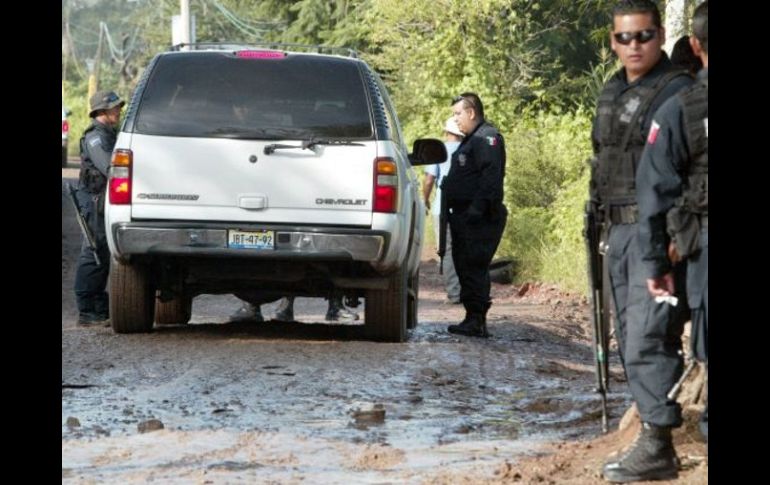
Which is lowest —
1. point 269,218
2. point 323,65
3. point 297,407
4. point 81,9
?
point 297,407

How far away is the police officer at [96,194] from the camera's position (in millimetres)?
13094

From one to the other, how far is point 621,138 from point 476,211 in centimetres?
559

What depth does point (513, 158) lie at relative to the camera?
21.7 m

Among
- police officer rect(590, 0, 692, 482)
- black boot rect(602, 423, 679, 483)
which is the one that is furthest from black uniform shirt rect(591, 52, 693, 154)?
black boot rect(602, 423, 679, 483)

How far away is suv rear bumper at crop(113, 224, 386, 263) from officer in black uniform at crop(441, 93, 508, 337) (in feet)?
6.58

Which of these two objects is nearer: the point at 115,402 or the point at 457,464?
the point at 457,464

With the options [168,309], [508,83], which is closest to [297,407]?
[168,309]

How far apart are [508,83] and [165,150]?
52.7ft

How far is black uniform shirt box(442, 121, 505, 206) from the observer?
41.5 ft

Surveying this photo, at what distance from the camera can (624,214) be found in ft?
23.1

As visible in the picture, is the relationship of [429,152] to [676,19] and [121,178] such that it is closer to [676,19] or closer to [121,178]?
[121,178]

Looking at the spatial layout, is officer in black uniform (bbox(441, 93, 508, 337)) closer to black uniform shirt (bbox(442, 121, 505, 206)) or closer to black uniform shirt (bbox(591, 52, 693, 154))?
black uniform shirt (bbox(442, 121, 505, 206))

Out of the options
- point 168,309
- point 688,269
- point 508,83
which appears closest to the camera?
point 688,269
